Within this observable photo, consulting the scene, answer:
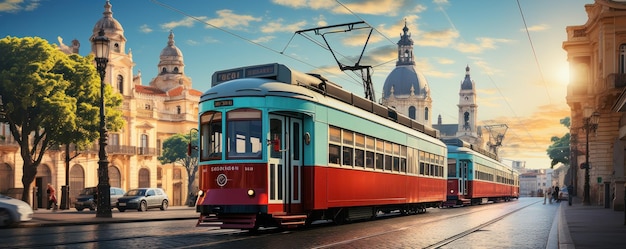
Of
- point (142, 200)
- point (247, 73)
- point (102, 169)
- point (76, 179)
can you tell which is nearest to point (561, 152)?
point (76, 179)

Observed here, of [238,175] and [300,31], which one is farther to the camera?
[300,31]

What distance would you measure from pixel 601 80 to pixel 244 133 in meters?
32.1

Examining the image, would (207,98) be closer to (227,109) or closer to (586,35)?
(227,109)

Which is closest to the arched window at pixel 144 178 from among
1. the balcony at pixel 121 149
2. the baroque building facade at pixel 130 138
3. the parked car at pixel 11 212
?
the baroque building facade at pixel 130 138

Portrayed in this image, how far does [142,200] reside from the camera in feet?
134

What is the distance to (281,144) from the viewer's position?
52.0 ft

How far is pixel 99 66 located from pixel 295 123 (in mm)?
11860

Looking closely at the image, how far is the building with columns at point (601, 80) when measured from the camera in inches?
1576

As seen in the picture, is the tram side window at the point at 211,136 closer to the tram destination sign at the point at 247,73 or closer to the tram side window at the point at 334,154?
the tram destination sign at the point at 247,73

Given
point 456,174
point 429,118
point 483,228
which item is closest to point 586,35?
point 456,174

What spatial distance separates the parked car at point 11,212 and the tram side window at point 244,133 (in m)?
7.56

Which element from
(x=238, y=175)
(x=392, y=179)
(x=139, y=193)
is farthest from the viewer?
(x=139, y=193)

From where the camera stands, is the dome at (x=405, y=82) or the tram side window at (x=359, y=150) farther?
the dome at (x=405, y=82)

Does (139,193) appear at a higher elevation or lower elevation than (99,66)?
lower
